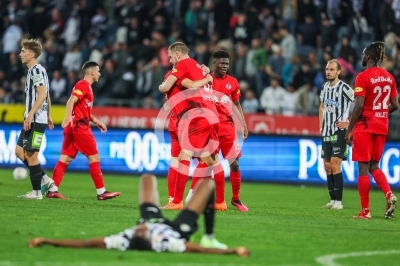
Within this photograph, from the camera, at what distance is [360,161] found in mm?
12625

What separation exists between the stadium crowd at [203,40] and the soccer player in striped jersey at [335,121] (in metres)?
7.48

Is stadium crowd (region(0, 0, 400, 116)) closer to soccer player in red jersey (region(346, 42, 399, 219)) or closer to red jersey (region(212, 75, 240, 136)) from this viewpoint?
red jersey (region(212, 75, 240, 136))

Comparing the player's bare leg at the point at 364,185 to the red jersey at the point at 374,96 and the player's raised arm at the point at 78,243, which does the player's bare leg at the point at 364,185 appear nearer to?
the red jersey at the point at 374,96

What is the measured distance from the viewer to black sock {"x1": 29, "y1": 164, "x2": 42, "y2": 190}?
45.4 ft

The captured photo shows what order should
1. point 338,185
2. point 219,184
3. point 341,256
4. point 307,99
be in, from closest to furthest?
point 341,256 → point 219,184 → point 338,185 → point 307,99

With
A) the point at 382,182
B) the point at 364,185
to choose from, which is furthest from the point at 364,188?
the point at 382,182

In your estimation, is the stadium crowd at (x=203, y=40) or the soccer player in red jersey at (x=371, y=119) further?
the stadium crowd at (x=203, y=40)

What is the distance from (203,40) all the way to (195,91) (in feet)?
43.6

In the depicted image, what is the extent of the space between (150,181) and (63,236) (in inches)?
60.9

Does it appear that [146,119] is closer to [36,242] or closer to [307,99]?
[307,99]

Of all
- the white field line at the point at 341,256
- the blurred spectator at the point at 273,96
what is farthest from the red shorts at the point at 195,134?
the blurred spectator at the point at 273,96

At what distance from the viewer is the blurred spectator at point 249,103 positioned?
23281 millimetres

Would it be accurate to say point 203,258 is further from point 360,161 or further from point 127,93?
point 127,93

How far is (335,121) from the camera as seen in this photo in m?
15.0
